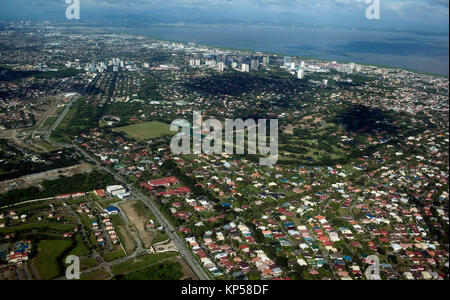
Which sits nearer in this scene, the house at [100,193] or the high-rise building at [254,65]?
the house at [100,193]

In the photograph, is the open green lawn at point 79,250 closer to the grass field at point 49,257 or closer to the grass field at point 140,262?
the grass field at point 49,257

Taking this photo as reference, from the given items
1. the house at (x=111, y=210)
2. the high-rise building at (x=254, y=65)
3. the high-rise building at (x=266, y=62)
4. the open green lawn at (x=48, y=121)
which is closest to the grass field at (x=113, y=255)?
the house at (x=111, y=210)

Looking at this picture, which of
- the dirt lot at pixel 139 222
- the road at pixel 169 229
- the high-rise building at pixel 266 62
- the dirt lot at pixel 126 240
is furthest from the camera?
the high-rise building at pixel 266 62

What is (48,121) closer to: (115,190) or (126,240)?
(115,190)

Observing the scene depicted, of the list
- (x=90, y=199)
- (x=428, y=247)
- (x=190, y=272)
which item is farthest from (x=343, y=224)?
(x=90, y=199)

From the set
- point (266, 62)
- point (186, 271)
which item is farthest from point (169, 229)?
point (266, 62)

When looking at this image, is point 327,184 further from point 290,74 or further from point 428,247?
point 290,74
